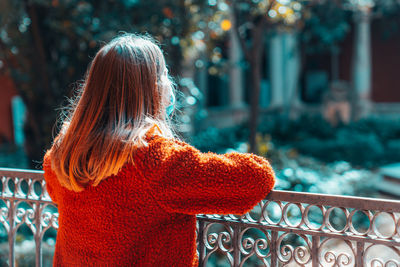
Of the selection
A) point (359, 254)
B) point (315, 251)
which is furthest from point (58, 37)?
point (359, 254)

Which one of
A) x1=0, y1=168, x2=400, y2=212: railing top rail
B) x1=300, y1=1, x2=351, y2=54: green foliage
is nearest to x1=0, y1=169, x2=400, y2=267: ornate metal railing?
x1=0, y1=168, x2=400, y2=212: railing top rail

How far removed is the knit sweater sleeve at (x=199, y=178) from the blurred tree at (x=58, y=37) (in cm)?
414

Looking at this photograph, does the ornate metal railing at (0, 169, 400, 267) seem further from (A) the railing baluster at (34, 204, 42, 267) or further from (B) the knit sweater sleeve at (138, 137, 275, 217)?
(B) the knit sweater sleeve at (138, 137, 275, 217)

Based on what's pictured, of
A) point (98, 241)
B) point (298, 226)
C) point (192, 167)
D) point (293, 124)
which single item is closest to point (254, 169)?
point (192, 167)

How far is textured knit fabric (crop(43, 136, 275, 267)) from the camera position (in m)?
1.42

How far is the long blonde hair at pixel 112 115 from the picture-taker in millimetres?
1425

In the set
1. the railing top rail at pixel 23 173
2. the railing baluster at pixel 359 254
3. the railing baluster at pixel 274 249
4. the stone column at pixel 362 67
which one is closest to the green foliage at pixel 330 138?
the stone column at pixel 362 67

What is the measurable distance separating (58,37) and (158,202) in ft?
18.4

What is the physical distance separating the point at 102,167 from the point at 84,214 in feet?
0.79

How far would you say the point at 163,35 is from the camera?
19.3 feet

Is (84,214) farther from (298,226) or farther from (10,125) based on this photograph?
(10,125)

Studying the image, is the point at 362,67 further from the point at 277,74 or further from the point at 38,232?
the point at 38,232

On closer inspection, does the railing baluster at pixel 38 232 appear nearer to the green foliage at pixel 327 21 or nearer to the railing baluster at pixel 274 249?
the railing baluster at pixel 274 249

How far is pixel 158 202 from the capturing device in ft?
4.77
